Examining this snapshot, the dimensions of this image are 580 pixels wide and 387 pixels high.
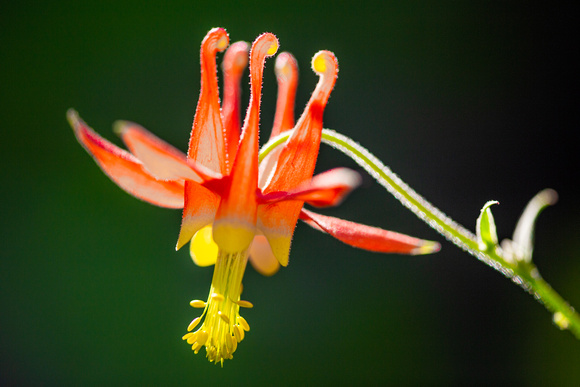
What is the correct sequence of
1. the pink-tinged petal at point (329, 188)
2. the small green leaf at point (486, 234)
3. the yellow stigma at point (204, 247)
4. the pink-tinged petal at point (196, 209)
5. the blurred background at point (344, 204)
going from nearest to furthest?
the pink-tinged petal at point (329, 188), the small green leaf at point (486, 234), the pink-tinged petal at point (196, 209), the yellow stigma at point (204, 247), the blurred background at point (344, 204)

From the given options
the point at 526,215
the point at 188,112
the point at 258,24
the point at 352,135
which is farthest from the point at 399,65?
the point at 526,215

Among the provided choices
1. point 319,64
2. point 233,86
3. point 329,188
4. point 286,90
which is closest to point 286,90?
point 286,90

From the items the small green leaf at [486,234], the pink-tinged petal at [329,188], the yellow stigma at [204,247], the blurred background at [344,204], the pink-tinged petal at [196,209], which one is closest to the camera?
the pink-tinged petal at [329,188]

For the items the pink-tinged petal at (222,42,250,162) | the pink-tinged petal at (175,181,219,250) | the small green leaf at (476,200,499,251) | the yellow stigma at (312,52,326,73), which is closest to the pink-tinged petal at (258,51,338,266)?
the yellow stigma at (312,52,326,73)

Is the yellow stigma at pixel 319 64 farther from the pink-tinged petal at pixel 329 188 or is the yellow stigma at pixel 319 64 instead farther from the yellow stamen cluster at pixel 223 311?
the yellow stamen cluster at pixel 223 311

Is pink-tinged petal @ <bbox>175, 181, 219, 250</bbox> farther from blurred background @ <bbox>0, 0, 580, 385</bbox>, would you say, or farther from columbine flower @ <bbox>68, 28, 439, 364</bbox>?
blurred background @ <bbox>0, 0, 580, 385</bbox>

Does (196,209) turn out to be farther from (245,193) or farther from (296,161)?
(296,161)

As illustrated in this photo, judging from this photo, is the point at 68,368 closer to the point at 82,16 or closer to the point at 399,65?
the point at 82,16

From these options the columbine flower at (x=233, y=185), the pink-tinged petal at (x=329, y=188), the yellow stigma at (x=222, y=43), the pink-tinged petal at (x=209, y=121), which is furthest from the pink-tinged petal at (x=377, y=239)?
the yellow stigma at (x=222, y=43)
